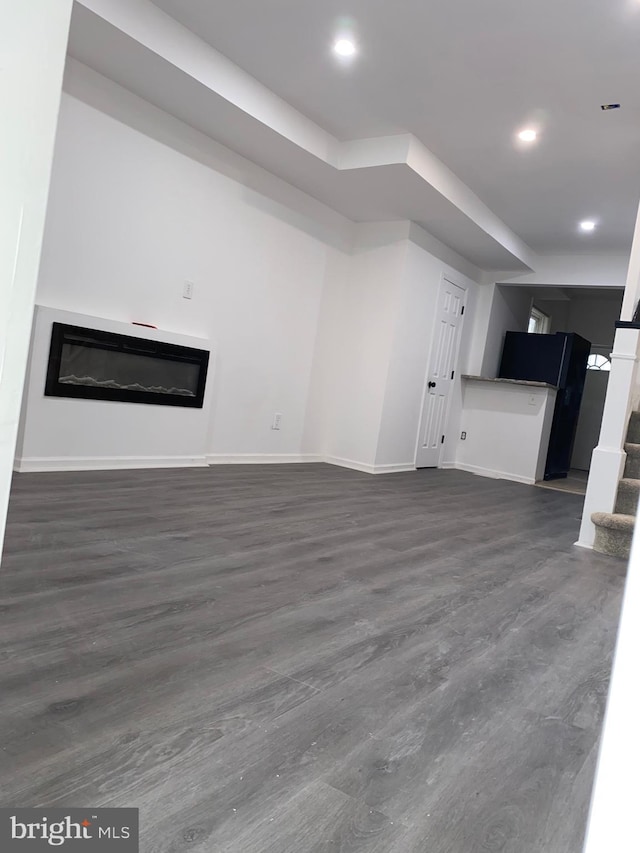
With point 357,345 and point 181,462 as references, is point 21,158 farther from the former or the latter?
point 357,345

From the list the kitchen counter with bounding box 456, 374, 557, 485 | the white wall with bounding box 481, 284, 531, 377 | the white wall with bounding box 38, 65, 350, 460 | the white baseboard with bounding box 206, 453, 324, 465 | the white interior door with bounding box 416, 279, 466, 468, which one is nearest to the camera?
the white wall with bounding box 38, 65, 350, 460

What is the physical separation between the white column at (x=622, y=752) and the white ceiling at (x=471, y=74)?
3.23m

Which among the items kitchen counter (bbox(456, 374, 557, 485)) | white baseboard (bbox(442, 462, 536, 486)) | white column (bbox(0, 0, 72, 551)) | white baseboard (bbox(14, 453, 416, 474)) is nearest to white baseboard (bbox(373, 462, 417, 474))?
white baseboard (bbox(14, 453, 416, 474))

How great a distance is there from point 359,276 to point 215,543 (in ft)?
12.6

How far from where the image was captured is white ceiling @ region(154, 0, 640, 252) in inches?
117

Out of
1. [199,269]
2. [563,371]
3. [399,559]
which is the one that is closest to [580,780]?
[399,559]

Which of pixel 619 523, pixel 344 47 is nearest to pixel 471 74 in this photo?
pixel 344 47

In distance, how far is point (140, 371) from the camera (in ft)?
13.1

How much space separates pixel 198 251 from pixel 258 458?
5.81 ft

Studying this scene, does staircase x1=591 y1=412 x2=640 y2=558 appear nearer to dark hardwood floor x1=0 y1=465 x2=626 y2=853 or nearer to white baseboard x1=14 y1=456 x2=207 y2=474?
dark hardwood floor x1=0 y1=465 x2=626 y2=853

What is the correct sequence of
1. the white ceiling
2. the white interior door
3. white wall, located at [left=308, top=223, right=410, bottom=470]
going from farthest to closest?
the white interior door
white wall, located at [left=308, top=223, right=410, bottom=470]
the white ceiling

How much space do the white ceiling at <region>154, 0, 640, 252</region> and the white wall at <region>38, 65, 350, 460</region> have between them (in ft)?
2.42

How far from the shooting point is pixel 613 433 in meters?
3.55

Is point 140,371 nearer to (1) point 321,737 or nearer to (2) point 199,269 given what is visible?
(2) point 199,269
